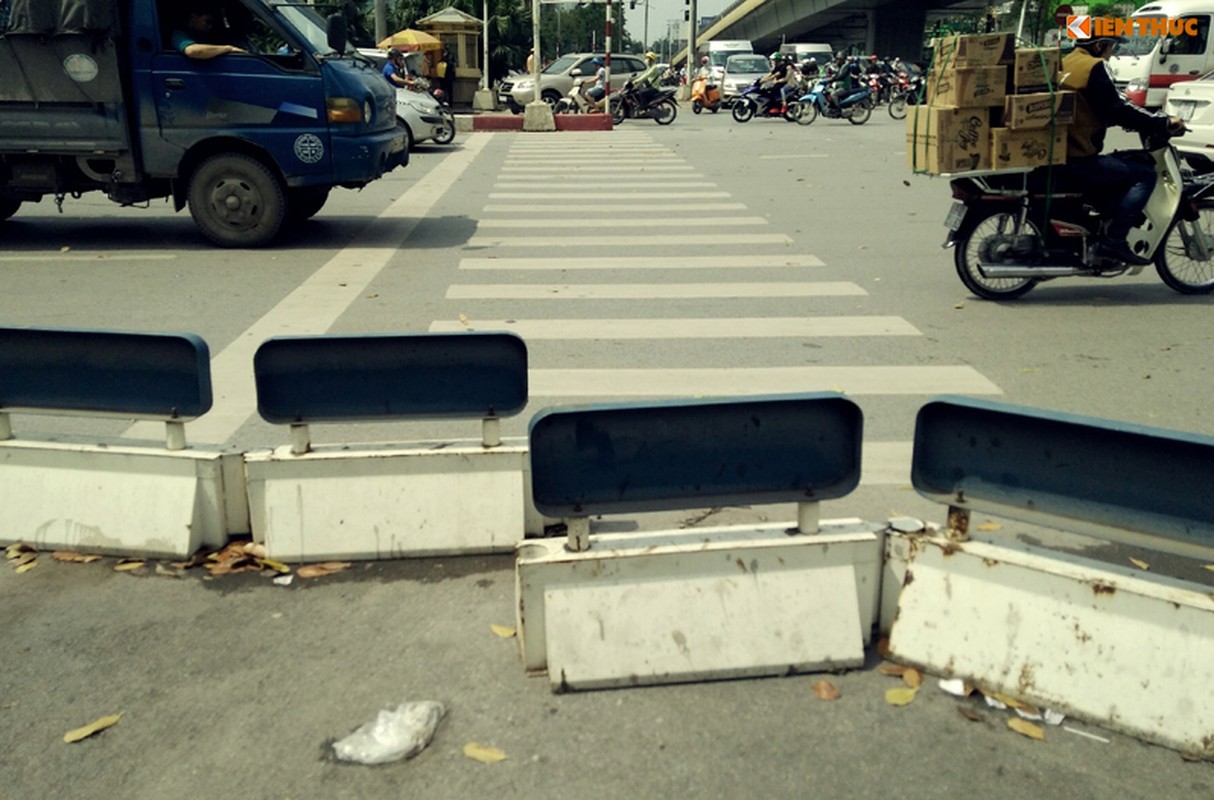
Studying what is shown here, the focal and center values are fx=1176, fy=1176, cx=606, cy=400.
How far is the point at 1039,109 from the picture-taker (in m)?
7.71

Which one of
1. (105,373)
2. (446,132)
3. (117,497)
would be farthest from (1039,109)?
(446,132)

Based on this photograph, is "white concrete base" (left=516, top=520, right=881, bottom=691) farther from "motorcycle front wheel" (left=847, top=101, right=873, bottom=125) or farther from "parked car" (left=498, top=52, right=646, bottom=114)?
"parked car" (left=498, top=52, right=646, bottom=114)

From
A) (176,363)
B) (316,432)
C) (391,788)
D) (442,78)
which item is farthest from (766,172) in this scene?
(442,78)

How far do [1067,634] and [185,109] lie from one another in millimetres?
9068

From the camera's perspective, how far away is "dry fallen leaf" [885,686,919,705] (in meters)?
3.36

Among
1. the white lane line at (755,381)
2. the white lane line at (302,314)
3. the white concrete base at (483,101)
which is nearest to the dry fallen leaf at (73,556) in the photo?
the white lane line at (302,314)

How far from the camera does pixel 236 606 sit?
3.96 metres

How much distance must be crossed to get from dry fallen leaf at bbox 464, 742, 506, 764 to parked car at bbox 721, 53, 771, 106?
35.5 metres

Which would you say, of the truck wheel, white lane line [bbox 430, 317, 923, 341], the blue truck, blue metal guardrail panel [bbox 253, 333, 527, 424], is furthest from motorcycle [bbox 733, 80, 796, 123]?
blue metal guardrail panel [bbox 253, 333, 527, 424]

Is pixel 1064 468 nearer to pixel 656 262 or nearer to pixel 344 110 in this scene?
pixel 656 262

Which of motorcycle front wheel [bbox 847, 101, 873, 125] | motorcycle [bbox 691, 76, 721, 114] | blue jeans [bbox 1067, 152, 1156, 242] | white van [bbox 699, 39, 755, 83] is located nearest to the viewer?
blue jeans [bbox 1067, 152, 1156, 242]

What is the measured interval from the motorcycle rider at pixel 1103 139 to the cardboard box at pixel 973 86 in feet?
1.42

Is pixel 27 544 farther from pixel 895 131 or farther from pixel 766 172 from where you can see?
pixel 895 131

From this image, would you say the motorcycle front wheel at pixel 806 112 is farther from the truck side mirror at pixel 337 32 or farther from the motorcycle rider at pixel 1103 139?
the motorcycle rider at pixel 1103 139
